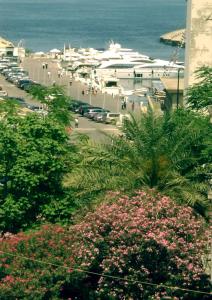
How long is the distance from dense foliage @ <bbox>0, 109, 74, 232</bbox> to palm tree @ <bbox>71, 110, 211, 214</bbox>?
2.96 ft

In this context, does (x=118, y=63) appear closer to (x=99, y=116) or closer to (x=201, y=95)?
(x=99, y=116)

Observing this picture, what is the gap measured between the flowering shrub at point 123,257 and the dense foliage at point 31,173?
10.1 feet

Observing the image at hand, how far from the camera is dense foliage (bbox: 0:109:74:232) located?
23.9 metres

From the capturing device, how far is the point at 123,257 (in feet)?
64.6

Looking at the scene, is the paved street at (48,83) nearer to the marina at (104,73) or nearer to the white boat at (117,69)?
the marina at (104,73)

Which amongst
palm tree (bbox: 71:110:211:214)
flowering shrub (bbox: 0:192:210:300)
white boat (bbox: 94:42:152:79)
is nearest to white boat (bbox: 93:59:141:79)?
white boat (bbox: 94:42:152:79)

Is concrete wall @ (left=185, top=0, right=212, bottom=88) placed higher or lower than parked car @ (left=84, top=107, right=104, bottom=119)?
higher

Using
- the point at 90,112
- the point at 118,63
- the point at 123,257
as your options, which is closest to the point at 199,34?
the point at 90,112

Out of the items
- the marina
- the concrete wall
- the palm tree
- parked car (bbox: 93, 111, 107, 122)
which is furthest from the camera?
the marina

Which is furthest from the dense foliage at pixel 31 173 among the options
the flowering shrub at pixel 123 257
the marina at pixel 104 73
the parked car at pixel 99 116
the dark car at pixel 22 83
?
the dark car at pixel 22 83

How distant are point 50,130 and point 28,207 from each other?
2.27 m

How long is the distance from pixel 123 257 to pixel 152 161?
10.4 ft

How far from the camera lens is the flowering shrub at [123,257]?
19641 millimetres

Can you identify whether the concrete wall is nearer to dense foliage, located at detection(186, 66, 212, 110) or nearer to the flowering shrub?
dense foliage, located at detection(186, 66, 212, 110)
